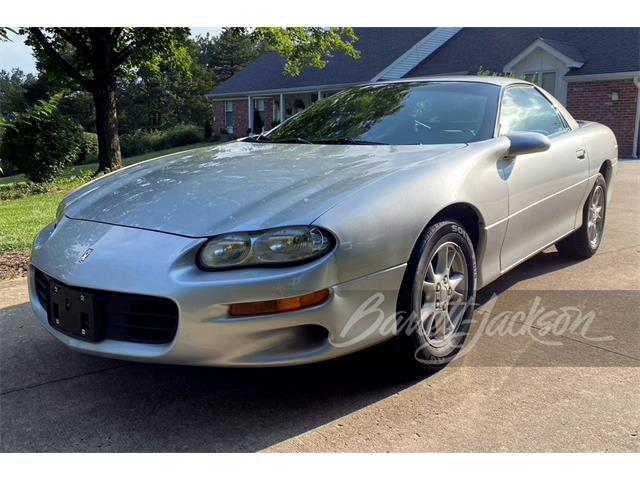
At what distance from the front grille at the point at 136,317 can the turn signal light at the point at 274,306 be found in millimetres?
248

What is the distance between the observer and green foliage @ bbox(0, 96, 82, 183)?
13.4 m

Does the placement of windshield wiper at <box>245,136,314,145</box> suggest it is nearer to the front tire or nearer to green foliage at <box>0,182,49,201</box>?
the front tire

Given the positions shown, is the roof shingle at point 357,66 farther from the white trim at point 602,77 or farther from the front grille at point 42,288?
the front grille at point 42,288

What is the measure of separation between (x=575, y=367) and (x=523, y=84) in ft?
7.36

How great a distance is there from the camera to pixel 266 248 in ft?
7.97

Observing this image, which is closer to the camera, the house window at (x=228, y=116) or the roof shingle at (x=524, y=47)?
the roof shingle at (x=524, y=47)

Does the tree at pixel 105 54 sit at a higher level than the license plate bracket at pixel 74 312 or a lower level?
higher

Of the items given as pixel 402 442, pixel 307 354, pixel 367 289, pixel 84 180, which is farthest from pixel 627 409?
pixel 84 180

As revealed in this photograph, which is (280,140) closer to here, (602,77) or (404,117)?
(404,117)

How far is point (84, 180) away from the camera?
1252cm

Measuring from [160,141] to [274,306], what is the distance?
107 ft

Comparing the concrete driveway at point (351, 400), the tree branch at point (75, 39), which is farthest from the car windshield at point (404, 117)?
the tree branch at point (75, 39)

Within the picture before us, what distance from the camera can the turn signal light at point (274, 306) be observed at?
93.8 inches

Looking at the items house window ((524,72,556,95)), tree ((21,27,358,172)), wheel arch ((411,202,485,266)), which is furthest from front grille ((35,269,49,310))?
house window ((524,72,556,95))
